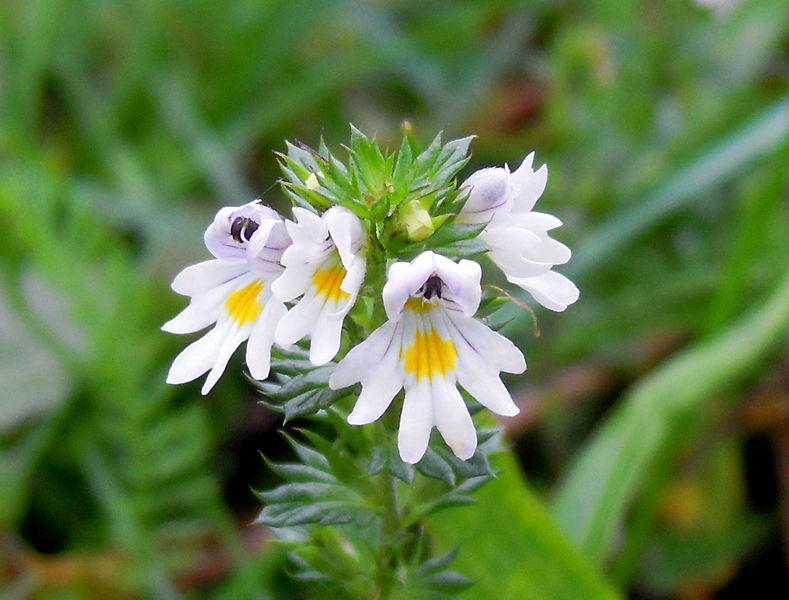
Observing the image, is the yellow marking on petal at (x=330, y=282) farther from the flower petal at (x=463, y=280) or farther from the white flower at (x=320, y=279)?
the flower petal at (x=463, y=280)

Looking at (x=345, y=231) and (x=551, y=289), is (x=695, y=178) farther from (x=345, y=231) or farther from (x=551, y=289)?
(x=345, y=231)

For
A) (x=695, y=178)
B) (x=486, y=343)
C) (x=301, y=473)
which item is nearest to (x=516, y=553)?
(x=301, y=473)

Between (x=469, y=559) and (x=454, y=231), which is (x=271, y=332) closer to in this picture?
(x=454, y=231)

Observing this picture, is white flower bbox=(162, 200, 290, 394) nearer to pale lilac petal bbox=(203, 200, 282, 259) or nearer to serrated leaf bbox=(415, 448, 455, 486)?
pale lilac petal bbox=(203, 200, 282, 259)

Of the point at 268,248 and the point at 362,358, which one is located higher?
the point at 268,248

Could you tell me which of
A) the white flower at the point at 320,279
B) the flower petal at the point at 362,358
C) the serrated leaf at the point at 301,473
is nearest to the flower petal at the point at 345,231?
the white flower at the point at 320,279

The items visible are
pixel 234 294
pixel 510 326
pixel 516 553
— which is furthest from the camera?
pixel 510 326

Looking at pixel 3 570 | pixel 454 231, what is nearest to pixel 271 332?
pixel 454 231
